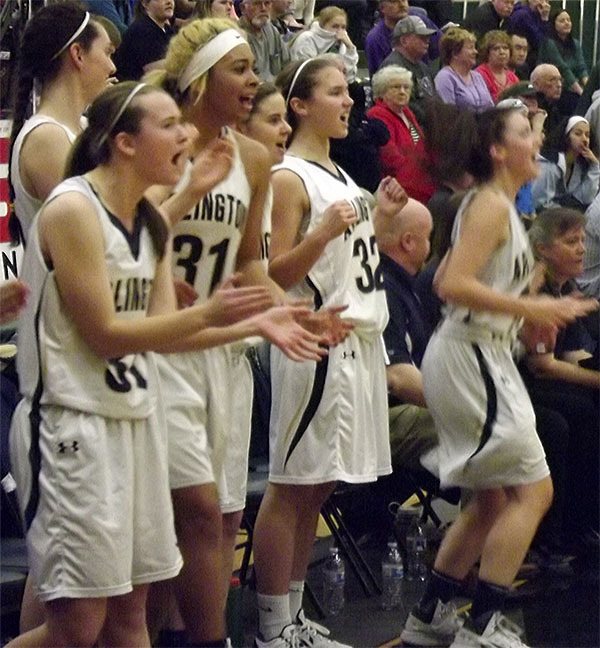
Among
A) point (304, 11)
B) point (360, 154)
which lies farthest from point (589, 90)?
point (360, 154)

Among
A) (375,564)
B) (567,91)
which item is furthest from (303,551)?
(567,91)

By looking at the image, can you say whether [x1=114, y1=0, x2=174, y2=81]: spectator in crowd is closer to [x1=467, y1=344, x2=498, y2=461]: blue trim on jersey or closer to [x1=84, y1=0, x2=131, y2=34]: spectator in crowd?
[x1=84, y1=0, x2=131, y2=34]: spectator in crowd

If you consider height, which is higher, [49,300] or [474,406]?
[49,300]

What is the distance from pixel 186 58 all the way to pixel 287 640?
1.84 meters

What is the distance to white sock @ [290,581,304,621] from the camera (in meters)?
4.70

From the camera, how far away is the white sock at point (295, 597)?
4699 millimetres

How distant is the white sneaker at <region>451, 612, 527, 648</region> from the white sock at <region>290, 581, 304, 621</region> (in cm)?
54

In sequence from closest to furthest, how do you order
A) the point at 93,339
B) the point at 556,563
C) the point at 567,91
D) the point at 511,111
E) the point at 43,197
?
the point at 93,339, the point at 43,197, the point at 511,111, the point at 556,563, the point at 567,91

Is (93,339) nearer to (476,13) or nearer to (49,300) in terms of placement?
Result: (49,300)

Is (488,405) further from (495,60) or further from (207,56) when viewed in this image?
(495,60)

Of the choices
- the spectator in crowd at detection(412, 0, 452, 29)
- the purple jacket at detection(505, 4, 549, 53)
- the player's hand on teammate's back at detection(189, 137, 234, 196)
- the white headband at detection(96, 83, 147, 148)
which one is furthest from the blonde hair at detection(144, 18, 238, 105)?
the purple jacket at detection(505, 4, 549, 53)

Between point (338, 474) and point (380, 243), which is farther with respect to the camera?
point (380, 243)

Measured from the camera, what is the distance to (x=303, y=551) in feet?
15.5

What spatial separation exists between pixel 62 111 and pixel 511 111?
163 cm
